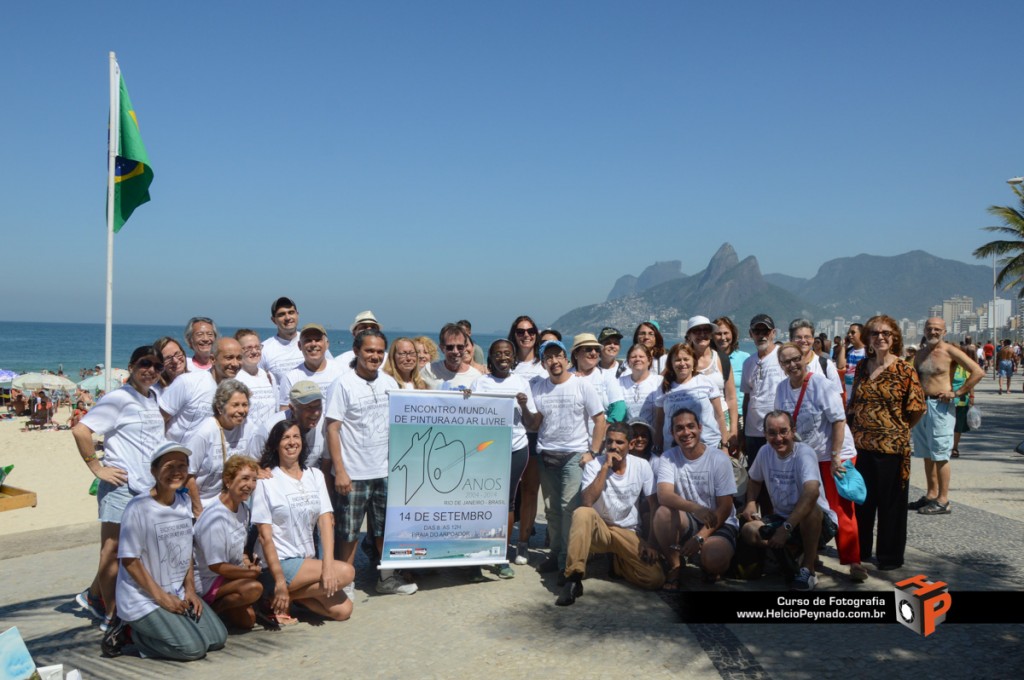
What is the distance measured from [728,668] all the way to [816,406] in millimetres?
2359

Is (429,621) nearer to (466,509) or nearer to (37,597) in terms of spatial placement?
(466,509)

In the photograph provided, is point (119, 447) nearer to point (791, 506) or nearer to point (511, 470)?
point (511, 470)

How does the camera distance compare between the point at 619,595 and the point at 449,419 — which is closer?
the point at 619,595

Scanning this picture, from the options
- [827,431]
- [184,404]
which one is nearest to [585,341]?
[827,431]

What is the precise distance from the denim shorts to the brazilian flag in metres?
4.42

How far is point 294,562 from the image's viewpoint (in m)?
4.78

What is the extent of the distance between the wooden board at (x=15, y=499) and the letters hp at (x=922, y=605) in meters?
8.87

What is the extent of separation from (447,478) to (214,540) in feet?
5.75

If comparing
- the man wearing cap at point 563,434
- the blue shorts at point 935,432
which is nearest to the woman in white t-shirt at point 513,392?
the man wearing cap at point 563,434

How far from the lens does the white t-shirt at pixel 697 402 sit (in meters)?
6.02

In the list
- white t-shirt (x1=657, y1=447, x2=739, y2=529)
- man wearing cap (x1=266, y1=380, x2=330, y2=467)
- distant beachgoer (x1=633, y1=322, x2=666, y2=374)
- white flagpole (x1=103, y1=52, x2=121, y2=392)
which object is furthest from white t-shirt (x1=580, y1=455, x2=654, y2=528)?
white flagpole (x1=103, y1=52, x2=121, y2=392)

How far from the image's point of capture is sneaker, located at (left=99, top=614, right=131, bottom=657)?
4254 mm

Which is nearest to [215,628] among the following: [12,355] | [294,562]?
[294,562]

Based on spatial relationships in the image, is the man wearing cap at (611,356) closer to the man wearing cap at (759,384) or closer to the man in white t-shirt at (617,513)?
the man wearing cap at (759,384)
